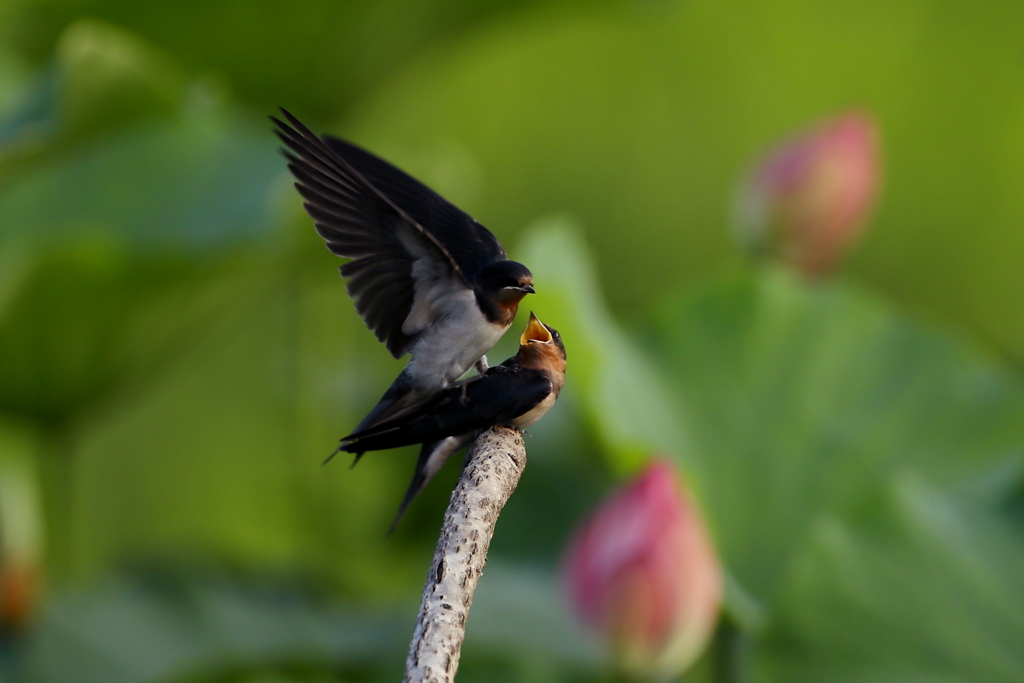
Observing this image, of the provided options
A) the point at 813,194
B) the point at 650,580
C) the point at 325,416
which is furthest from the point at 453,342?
the point at 325,416

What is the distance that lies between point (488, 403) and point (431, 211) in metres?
0.07

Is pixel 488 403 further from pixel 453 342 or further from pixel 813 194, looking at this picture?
pixel 813 194

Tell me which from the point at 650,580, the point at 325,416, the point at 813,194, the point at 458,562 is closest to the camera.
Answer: the point at 458,562

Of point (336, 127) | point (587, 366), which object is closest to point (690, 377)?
point (587, 366)

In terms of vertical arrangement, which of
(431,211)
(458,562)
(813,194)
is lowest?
(458,562)

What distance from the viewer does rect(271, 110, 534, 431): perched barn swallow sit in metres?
0.32

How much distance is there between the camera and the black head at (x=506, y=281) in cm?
33

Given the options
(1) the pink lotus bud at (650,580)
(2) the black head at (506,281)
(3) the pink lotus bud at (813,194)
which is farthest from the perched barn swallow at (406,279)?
(3) the pink lotus bud at (813,194)

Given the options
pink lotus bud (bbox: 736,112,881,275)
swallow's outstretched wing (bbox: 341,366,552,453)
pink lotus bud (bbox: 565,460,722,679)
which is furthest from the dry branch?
pink lotus bud (bbox: 736,112,881,275)

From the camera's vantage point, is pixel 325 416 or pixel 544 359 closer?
pixel 544 359

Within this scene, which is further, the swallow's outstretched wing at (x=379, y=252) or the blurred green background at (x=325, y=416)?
the blurred green background at (x=325, y=416)

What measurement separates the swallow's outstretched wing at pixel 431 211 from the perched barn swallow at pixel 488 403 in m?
0.03

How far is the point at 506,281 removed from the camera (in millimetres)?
331

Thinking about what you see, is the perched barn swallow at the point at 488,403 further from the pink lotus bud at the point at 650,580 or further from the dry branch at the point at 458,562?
the pink lotus bud at the point at 650,580
